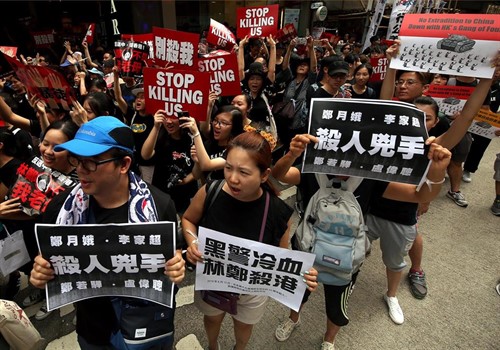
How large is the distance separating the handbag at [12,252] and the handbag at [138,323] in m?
1.06

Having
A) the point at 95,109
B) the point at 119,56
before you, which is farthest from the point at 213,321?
the point at 119,56

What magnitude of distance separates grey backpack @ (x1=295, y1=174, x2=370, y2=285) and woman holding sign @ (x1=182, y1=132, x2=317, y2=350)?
24 cm

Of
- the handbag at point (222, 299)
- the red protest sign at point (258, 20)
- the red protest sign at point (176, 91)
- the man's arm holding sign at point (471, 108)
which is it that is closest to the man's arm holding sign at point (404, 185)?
the man's arm holding sign at point (471, 108)

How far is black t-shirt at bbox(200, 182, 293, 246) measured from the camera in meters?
1.83

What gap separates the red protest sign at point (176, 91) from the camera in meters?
2.76

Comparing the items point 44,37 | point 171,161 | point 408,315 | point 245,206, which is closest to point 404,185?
point 245,206

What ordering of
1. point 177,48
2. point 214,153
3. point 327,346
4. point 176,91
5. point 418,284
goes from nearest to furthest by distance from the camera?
point 327,346
point 176,91
point 214,153
point 418,284
point 177,48

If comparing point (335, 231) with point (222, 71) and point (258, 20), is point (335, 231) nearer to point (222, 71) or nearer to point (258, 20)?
point (222, 71)

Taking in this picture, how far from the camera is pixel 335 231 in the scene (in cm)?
202

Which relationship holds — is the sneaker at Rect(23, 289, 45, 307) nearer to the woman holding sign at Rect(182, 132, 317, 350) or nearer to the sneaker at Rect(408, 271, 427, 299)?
the woman holding sign at Rect(182, 132, 317, 350)

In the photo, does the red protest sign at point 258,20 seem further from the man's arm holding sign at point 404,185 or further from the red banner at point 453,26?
the man's arm holding sign at point 404,185

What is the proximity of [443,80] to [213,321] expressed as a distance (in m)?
4.82

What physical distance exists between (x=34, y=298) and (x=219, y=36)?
447cm

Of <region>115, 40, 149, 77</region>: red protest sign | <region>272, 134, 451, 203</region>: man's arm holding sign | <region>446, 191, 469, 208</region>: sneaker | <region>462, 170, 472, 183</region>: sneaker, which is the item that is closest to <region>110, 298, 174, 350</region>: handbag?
<region>272, 134, 451, 203</region>: man's arm holding sign
